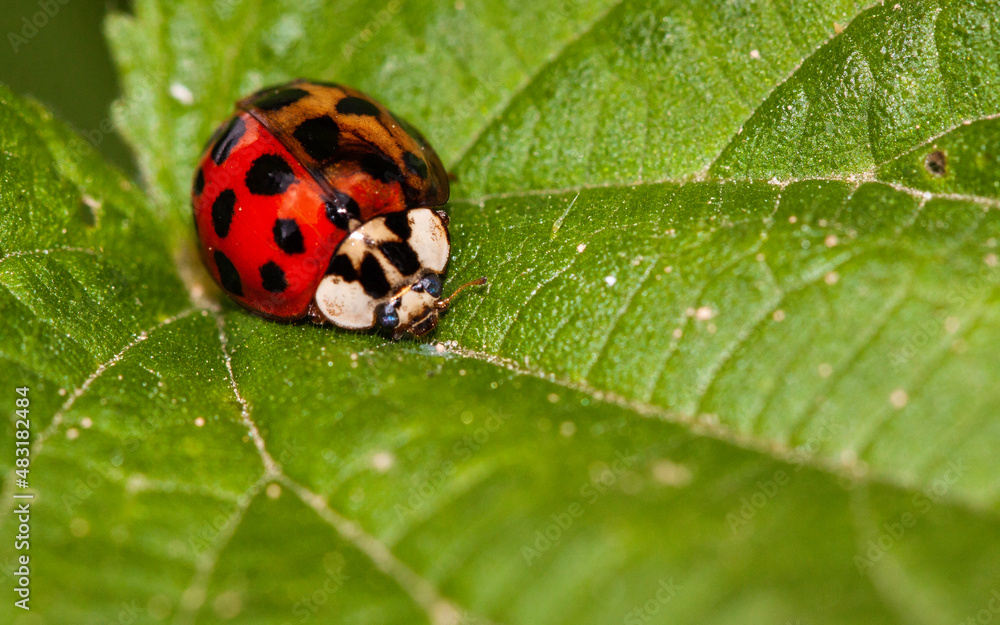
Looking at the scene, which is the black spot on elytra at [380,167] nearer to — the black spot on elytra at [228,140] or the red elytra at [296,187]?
the red elytra at [296,187]

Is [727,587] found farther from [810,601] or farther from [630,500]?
[630,500]

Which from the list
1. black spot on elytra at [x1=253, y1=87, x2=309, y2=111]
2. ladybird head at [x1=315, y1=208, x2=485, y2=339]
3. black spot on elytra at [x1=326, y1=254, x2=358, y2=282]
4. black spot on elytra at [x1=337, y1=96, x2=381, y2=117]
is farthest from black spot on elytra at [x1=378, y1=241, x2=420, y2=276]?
black spot on elytra at [x1=253, y1=87, x2=309, y2=111]

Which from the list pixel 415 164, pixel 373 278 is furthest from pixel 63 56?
pixel 373 278

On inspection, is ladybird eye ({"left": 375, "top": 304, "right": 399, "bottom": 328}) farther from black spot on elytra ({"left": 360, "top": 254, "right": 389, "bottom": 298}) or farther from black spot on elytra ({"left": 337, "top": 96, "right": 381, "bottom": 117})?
black spot on elytra ({"left": 337, "top": 96, "right": 381, "bottom": 117})

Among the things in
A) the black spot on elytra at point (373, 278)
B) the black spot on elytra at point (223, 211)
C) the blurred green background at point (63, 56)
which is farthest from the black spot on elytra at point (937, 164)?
the blurred green background at point (63, 56)

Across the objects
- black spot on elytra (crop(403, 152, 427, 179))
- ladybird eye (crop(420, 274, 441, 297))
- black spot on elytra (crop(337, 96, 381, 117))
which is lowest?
ladybird eye (crop(420, 274, 441, 297))
